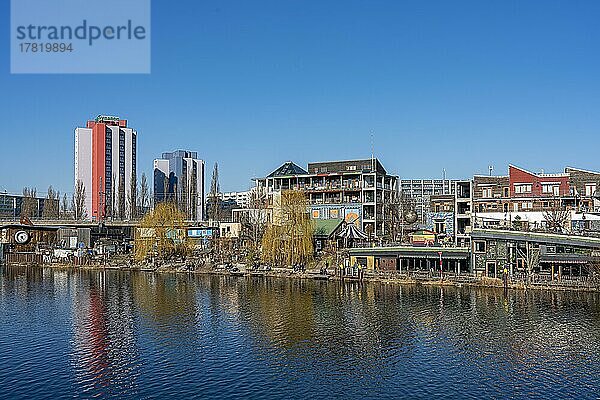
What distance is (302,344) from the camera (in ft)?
85.1

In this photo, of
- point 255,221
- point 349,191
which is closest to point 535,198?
point 349,191

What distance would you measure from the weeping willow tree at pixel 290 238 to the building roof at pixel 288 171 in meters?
18.8

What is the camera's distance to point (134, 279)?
4931 centimetres

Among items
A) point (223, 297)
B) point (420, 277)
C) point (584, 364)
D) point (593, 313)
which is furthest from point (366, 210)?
point (584, 364)

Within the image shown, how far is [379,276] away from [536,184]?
17715 millimetres

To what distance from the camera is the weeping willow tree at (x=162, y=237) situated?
58.8 m

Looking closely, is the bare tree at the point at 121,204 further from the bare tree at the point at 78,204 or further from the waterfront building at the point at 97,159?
the waterfront building at the point at 97,159

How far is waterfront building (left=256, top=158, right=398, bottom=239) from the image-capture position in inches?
2584

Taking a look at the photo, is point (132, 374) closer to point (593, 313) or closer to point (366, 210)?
point (593, 313)

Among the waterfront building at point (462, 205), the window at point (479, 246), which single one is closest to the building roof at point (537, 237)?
the window at point (479, 246)

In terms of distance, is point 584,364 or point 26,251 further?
point 26,251

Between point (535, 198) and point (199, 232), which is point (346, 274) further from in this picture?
point (199, 232)

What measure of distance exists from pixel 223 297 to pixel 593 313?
20.7 m

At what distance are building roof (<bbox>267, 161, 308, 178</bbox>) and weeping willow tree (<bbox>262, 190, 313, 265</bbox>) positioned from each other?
18791 mm
